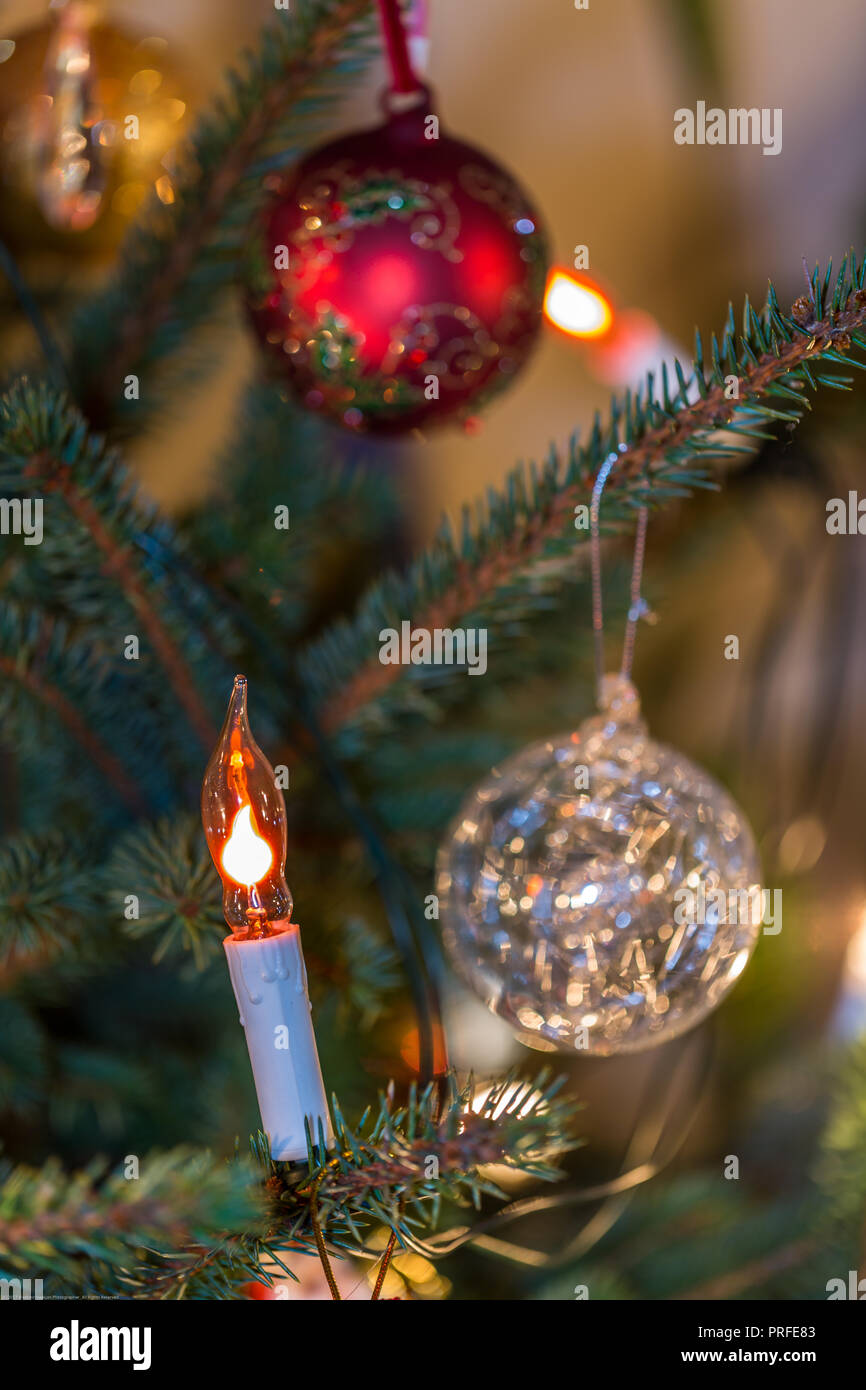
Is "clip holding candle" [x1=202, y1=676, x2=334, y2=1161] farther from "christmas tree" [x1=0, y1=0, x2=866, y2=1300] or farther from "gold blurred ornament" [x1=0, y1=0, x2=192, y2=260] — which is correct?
"gold blurred ornament" [x1=0, y1=0, x2=192, y2=260]

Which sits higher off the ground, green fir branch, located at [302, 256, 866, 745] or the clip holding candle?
green fir branch, located at [302, 256, 866, 745]

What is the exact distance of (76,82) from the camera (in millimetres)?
549

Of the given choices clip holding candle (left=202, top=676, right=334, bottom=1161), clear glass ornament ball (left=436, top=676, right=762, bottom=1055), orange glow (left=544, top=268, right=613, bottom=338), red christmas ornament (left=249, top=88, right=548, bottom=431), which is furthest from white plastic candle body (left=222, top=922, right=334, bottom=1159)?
orange glow (left=544, top=268, right=613, bottom=338)

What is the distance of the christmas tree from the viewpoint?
36cm

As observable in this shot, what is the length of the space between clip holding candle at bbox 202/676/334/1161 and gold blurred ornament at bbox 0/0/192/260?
36cm

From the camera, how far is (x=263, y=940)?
0.31 meters

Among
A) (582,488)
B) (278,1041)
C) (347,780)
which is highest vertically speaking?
(582,488)

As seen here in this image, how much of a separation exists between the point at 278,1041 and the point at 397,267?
0.31 meters

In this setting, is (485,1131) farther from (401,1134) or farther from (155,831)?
(155,831)

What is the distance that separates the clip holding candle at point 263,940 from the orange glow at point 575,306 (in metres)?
0.33

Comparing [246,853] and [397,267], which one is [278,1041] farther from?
[397,267]

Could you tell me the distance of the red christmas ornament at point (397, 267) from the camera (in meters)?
0.45

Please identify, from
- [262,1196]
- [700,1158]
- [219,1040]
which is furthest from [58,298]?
[700,1158]

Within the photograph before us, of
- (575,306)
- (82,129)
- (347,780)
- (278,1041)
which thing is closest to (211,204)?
(82,129)
